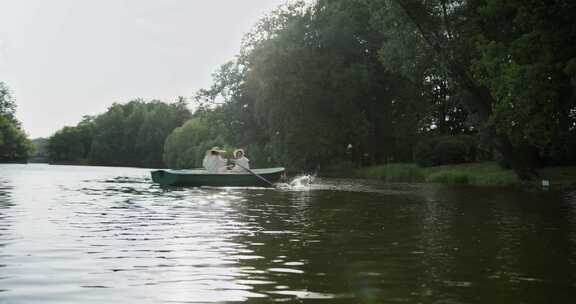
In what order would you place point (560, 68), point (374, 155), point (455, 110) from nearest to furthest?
point (560, 68)
point (374, 155)
point (455, 110)

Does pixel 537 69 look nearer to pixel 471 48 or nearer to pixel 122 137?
pixel 471 48

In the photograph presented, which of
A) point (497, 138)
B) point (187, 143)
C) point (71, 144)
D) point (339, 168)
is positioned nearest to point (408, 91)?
point (339, 168)

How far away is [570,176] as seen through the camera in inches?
1330

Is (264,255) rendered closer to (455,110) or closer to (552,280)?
(552,280)

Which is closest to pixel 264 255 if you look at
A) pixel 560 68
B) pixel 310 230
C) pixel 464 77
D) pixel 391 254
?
pixel 391 254

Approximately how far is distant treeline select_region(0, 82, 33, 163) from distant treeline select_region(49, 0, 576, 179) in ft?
202

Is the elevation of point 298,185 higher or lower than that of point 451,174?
lower

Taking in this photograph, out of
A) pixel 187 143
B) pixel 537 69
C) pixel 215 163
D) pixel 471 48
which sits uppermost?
pixel 471 48

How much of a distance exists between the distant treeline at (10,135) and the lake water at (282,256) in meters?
101

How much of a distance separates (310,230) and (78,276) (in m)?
5.63

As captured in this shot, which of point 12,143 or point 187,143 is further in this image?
point 12,143

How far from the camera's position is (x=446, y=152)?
4481 centimetres

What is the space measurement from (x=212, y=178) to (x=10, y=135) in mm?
95342

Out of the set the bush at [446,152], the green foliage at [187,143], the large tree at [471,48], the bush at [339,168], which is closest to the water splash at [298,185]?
the large tree at [471,48]
